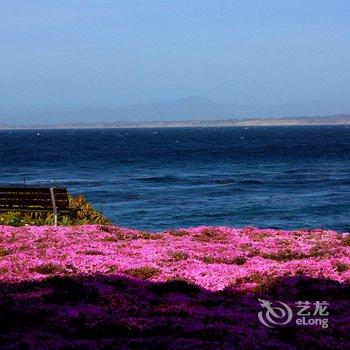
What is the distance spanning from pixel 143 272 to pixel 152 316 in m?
3.37

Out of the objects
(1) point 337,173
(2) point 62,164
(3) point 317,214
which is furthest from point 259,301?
(2) point 62,164

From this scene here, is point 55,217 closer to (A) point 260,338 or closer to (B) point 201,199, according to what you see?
(A) point 260,338

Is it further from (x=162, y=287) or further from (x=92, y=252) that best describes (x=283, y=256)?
(x=92, y=252)

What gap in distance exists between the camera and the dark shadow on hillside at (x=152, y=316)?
9422 mm

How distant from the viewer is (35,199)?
2227 centimetres

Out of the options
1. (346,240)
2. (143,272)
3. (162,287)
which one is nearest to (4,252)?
(143,272)

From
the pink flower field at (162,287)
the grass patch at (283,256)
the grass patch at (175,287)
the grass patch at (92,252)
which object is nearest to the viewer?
the pink flower field at (162,287)

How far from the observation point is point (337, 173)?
86.1m

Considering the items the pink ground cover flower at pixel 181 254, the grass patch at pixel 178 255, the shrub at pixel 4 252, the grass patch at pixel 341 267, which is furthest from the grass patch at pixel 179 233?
the grass patch at pixel 341 267

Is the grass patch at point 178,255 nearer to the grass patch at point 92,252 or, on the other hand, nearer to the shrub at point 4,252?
the grass patch at point 92,252

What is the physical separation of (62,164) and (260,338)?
100360mm

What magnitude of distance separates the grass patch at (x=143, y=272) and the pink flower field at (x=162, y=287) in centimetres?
2

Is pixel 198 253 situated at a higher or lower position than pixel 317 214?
higher

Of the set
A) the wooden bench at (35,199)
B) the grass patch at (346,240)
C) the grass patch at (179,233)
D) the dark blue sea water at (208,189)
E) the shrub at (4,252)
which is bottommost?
the dark blue sea water at (208,189)
